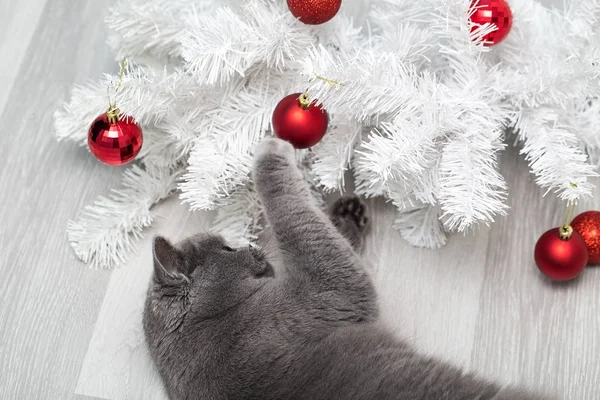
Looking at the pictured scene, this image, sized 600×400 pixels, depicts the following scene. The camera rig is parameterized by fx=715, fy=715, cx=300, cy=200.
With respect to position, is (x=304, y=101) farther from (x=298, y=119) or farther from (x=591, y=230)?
(x=591, y=230)

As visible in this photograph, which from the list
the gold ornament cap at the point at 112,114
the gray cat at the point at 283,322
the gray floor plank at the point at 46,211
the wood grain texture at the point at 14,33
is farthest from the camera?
the wood grain texture at the point at 14,33

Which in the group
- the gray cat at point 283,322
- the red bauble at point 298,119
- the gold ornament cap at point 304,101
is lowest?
the gray cat at point 283,322

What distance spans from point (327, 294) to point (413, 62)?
1.30 feet

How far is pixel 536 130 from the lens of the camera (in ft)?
3.67

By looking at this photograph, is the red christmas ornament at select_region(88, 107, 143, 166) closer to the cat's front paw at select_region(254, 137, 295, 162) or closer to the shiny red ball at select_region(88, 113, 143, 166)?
the shiny red ball at select_region(88, 113, 143, 166)

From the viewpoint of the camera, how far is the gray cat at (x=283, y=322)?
3.29 feet

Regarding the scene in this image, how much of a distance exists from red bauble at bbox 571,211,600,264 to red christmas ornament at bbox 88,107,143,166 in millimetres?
745

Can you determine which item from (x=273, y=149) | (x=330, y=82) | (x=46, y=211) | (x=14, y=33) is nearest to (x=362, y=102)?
(x=330, y=82)

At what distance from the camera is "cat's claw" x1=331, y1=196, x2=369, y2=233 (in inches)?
49.8

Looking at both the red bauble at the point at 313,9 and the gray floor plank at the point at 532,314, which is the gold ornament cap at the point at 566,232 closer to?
the gray floor plank at the point at 532,314

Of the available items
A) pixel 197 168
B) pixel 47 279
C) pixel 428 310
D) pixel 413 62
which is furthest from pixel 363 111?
pixel 47 279

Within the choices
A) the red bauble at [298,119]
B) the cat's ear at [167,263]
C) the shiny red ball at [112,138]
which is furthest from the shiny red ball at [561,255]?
the shiny red ball at [112,138]

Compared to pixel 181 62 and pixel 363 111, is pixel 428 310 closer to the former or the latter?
pixel 363 111

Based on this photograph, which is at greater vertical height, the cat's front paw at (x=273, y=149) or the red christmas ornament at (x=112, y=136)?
the cat's front paw at (x=273, y=149)
